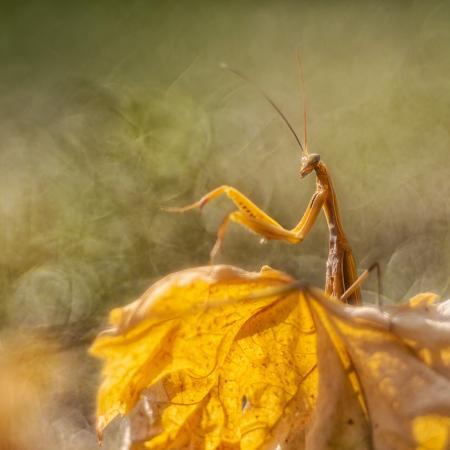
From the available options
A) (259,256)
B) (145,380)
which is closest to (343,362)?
(145,380)

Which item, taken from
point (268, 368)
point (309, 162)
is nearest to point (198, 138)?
point (309, 162)

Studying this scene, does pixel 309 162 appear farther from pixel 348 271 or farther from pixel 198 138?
pixel 198 138

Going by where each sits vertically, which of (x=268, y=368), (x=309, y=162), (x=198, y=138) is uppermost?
(x=309, y=162)

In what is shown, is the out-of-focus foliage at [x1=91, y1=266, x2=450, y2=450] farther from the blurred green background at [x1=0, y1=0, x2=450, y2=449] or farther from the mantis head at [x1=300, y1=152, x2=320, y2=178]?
the blurred green background at [x1=0, y1=0, x2=450, y2=449]

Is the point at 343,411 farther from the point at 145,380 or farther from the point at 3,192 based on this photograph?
the point at 3,192

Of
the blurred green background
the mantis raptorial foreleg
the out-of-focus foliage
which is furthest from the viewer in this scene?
the blurred green background

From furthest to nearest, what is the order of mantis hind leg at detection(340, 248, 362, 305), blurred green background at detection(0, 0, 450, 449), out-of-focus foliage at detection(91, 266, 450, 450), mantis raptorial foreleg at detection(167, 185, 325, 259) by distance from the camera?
1. blurred green background at detection(0, 0, 450, 449)
2. mantis hind leg at detection(340, 248, 362, 305)
3. mantis raptorial foreleg at detection(167, 185, 325, 259)
4. out-of-focus foliage at detection(91, 266, 450, 450)

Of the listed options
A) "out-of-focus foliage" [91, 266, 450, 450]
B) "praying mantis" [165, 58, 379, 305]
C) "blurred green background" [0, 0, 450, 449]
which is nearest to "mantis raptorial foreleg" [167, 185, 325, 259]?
"praying mantis" [165, 58, 379, 305]

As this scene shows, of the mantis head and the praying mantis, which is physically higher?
the mantis head
